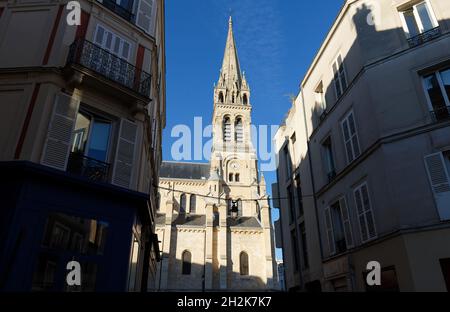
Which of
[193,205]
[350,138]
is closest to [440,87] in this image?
[350,138]

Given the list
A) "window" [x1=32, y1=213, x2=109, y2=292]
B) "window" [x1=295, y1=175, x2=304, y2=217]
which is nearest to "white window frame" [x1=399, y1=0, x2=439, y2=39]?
"window" [x1=295, y1=175, x2=304, y2=217]

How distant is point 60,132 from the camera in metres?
7.27

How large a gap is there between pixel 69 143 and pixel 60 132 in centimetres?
32

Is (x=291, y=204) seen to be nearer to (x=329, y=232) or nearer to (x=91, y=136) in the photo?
(x=329, y=232)

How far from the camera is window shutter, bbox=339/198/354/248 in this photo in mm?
9750

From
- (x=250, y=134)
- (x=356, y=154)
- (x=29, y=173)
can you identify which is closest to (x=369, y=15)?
(x=356, y=154)

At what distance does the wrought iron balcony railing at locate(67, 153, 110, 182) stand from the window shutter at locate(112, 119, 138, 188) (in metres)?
0.25

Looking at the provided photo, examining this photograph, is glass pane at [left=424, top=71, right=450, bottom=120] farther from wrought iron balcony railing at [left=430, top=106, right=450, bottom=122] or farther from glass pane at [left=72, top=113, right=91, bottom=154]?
glass pane at [left=72, top=113, right=91, bottom=154]

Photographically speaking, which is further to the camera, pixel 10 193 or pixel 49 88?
pixel 49 88

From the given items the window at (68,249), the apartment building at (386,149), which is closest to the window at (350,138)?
the apartment building at (386,149)

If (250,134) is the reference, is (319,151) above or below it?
below

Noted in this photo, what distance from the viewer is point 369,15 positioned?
10.1 m

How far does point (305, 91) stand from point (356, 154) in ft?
17.6
